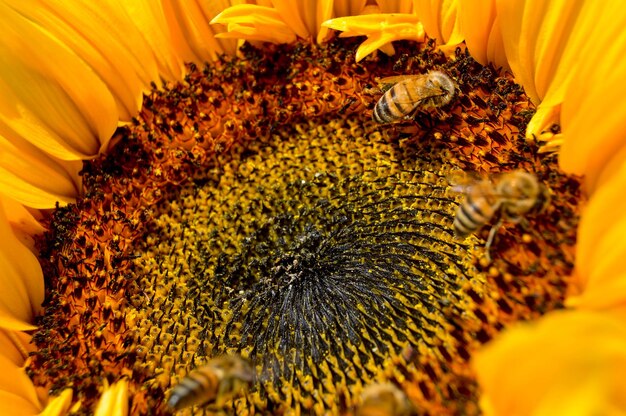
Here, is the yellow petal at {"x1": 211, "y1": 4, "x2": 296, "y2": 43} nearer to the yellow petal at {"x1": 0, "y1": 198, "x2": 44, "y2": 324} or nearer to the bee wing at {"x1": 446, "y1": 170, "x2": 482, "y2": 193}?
the bee wing at {"x1": 446, "y1": 170, "x2": 482, "y2": 193}

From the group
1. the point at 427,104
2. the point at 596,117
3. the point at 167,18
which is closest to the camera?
the point at 596,117

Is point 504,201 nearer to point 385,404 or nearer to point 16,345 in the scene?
point 385,404

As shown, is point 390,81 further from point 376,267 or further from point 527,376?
point 527,376

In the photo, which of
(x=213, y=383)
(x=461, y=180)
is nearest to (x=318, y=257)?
(x=461, y=180)

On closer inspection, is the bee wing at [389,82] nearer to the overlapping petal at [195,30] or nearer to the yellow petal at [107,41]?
the overlapping petal at [195,30]

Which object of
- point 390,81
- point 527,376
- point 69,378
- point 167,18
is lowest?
point 69,378

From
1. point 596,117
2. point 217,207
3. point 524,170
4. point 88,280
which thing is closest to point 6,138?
point 88,280
